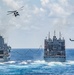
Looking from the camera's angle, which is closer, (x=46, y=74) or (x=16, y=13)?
(x=16, y=13)

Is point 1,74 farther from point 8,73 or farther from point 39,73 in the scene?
point 39,73

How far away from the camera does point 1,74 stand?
464ft

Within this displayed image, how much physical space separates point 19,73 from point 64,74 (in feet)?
65.7

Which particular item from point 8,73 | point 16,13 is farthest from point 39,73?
point 16,13

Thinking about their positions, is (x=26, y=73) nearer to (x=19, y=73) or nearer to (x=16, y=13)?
(x=19, y=73)

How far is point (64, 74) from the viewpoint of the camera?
5728 inches

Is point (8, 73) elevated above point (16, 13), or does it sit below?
below

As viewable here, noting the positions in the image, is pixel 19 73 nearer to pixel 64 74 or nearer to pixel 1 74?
pixel 1 74

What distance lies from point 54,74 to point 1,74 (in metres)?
22.8

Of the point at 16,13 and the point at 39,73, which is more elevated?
the point at 16,13

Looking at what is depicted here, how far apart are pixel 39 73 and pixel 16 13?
5262 centimetres

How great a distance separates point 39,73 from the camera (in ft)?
484

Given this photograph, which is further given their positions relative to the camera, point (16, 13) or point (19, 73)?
point (19, 73)

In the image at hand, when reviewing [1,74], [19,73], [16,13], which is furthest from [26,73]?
[16,13]
